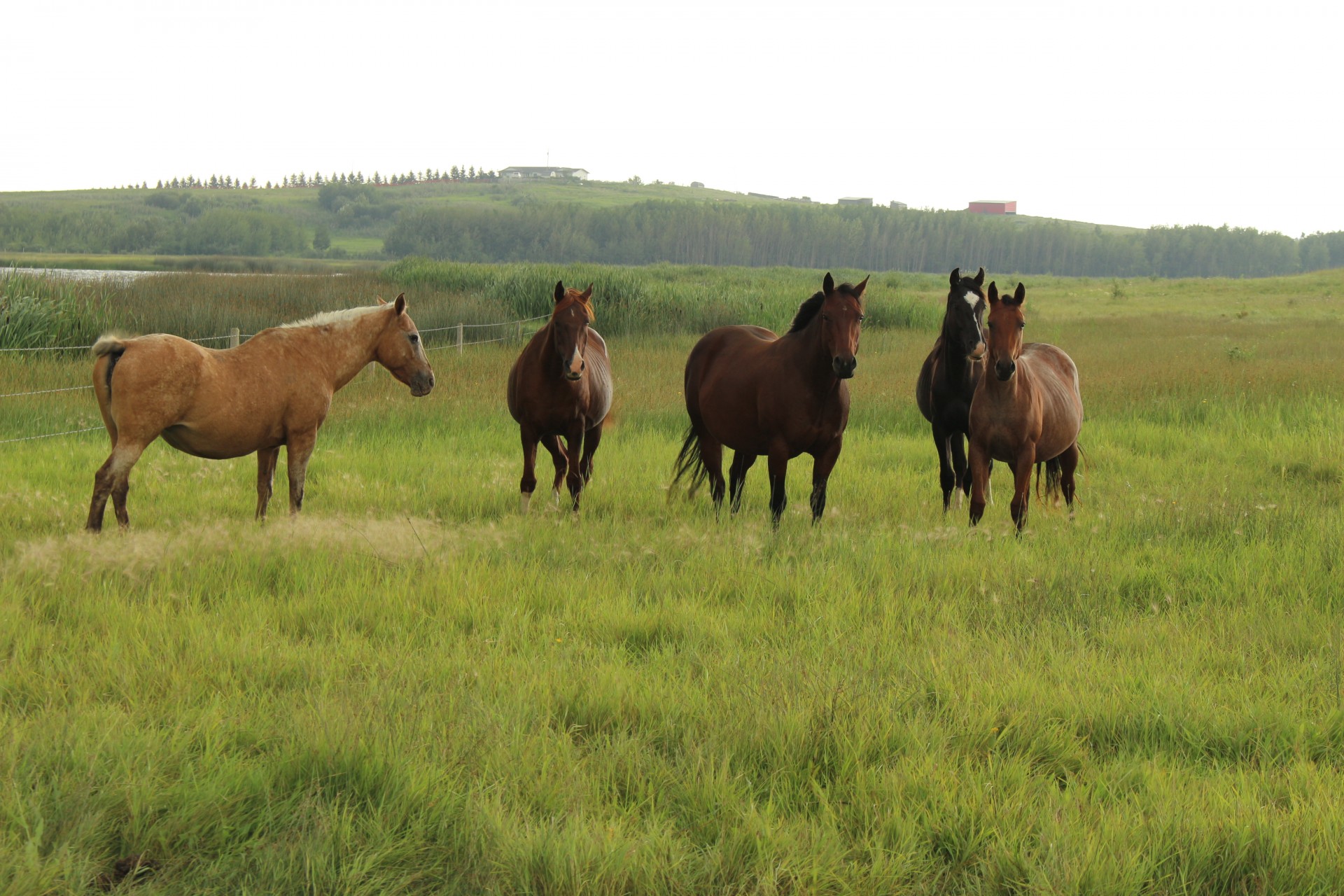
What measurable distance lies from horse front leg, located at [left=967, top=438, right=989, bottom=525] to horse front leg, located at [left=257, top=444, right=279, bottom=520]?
222 inches

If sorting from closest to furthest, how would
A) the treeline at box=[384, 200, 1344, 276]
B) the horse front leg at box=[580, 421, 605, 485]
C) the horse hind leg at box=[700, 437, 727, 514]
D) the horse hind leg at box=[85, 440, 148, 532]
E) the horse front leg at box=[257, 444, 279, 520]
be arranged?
1. the horse hind leg at box=[85, 440, 148, 532]
2. the horse front leg at box=[257, 444, 279, 520]
3. the horse hind leg at box=[700, 437, 727, 514]
4. the horse front leg at box=[580, 421, 605, 485]
5. the treeline at box=[384, 200, 1344, 276]

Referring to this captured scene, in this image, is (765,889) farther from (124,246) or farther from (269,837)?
(124,246)

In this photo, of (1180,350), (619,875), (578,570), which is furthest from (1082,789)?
(1180,350)

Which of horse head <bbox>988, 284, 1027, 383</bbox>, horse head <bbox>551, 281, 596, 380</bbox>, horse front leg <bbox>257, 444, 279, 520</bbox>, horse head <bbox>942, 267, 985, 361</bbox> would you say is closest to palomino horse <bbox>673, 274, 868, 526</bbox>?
horse head <bbox>942, 267, 985, 361</bbox>

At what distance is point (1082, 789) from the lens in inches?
139

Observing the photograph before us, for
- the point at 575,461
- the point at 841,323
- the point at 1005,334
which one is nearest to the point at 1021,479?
the point at 1005,334

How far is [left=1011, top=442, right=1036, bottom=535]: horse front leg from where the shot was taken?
24.5 ft

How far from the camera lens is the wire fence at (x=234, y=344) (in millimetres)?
11242

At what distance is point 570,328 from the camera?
7.92 meters

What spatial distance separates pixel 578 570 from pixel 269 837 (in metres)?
3.31

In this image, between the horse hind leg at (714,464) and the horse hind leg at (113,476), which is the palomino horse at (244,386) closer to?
the horse hind leg at (113,476)

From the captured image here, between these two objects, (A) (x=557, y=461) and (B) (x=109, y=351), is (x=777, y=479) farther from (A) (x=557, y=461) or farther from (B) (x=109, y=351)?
(B) (x=109, y=351)

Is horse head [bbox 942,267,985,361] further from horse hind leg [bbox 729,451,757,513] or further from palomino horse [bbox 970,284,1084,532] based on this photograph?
horse hind leg [bbox 729,451,757,513]

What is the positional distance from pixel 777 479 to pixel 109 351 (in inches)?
198
